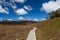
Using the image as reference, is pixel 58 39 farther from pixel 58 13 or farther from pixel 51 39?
pixel 58 13

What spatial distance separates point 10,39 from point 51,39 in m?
9.56

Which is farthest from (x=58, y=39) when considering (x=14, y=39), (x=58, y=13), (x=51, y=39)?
(x=58, y=13)

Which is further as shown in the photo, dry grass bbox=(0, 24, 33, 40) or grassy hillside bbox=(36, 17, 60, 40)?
grassy hillside bbox=(36, 17, 60, 40)

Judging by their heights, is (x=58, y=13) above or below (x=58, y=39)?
above

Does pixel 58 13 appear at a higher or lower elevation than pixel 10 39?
higher

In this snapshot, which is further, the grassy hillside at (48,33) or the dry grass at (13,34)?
the grassy hillside at (48,33)

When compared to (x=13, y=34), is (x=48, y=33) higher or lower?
higher

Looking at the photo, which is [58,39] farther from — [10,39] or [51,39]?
[10,39]

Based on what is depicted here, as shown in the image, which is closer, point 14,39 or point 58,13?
point 14,39

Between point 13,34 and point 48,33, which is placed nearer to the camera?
point 13,34

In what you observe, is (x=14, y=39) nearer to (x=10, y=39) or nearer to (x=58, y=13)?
(x=10, y=39)

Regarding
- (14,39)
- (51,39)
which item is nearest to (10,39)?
(14,39)

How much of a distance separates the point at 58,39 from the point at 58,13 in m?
115

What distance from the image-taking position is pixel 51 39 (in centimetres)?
3672
